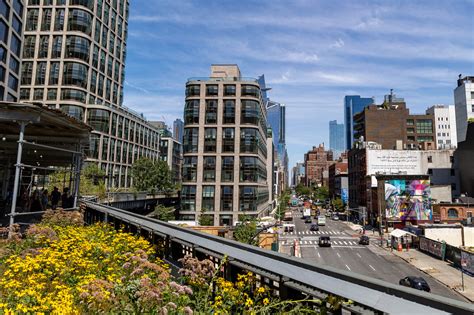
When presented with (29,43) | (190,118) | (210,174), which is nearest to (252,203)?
(210,174)

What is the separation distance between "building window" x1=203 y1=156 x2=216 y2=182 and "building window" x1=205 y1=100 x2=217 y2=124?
7.36 m

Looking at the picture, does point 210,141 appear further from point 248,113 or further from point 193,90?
point 193,90

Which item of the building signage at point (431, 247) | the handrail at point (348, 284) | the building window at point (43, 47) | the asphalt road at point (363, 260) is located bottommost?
the asphalt road at point (363, 260)

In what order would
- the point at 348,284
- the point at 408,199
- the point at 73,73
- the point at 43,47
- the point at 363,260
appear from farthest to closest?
the point at 43,47, the point at 73,73, the point at 408,199, the point at 363,260, the point at 348,284

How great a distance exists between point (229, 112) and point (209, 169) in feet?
39.8

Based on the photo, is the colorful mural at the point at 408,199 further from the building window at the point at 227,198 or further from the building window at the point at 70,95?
the building window at the point at 70,95

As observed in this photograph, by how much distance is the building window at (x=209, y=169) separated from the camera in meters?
61.0

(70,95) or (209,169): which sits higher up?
(70,95)

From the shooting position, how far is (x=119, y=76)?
3452 inches

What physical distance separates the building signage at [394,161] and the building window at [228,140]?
39344 mm

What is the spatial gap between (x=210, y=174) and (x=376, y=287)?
191 ft

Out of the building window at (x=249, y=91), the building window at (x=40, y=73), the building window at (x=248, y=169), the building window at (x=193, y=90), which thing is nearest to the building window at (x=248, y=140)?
the building window at (x=248, y=169)

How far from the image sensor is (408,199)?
6600cm

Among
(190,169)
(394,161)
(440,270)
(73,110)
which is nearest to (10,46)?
(73,110)
